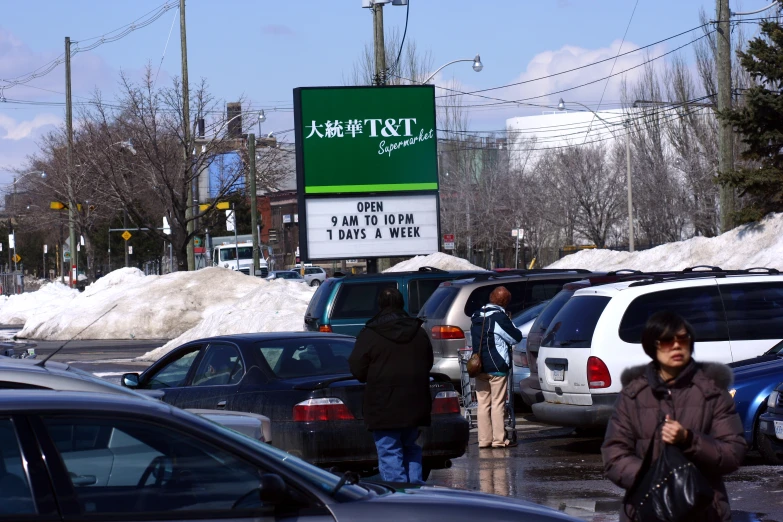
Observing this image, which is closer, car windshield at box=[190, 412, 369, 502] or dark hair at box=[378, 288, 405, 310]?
car windshield at box=[190, 412, 369, 502]

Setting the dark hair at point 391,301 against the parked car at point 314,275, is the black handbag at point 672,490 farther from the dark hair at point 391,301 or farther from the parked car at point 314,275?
the parked car at point 314,275

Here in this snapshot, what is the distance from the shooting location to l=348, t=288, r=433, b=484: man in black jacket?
25.5 ft

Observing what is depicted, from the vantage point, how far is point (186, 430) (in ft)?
14.0

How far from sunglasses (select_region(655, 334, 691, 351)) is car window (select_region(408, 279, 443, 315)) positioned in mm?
13224

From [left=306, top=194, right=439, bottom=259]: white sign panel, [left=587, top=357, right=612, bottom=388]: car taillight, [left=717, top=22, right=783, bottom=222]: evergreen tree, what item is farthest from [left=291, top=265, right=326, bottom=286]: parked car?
[left=587, top=357, right=612, bottom=388]: car taillight

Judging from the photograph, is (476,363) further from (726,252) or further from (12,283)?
(12,283)

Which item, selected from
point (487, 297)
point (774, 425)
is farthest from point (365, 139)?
point (774, 425)

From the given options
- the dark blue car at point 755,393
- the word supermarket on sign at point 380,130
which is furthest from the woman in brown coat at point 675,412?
the word supermarket on sign at point 380,130

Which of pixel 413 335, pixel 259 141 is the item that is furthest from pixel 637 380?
pixel 259 141

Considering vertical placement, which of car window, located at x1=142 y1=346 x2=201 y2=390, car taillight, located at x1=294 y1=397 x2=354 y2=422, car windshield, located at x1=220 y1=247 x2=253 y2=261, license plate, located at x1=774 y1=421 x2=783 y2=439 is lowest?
license plate, located at x1=774 y1=421 x2=783 y2=439

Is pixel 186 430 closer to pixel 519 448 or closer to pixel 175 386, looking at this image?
pixel 175 386

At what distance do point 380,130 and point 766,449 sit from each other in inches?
539

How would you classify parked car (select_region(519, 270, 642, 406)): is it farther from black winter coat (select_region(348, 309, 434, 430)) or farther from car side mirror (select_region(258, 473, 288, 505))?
car side mirror (select_region(258, 473, 288, 505))

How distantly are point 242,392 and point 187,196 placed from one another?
2845 centimetres
